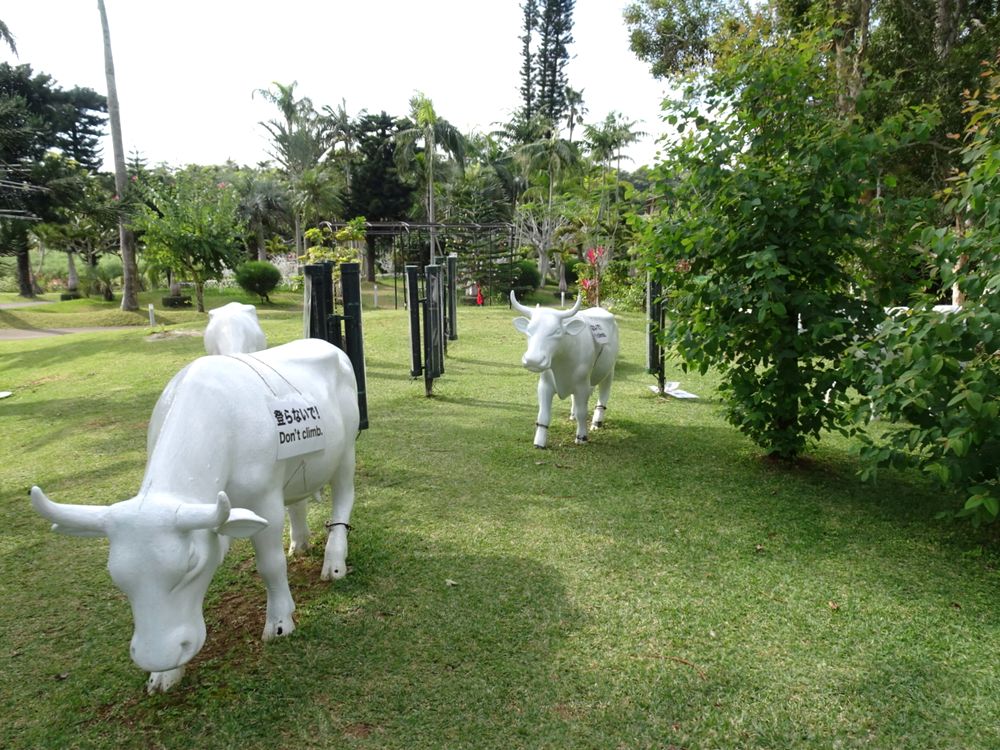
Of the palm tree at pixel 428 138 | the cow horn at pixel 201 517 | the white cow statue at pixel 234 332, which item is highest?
the palm tree at pixel 428 138

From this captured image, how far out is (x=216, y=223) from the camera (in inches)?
805

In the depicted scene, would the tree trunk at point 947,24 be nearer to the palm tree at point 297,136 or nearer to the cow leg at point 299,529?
the cow leg at point 299,529

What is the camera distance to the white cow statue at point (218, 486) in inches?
86.3

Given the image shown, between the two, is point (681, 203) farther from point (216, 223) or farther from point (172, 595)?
point (216, 223)

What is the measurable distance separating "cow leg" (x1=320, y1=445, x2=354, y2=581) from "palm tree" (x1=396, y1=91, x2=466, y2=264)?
28.1m

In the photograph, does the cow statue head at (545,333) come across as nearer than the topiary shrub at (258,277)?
Yes

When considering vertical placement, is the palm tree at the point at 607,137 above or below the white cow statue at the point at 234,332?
above

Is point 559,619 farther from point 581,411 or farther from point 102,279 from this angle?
point 102,279

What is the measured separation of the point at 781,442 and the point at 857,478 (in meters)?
0.66

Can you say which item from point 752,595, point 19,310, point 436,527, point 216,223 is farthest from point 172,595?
point 19,310

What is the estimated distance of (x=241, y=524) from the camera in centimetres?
233

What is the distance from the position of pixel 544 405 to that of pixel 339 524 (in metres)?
2.98

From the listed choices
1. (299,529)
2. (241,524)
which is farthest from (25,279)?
(241,524)

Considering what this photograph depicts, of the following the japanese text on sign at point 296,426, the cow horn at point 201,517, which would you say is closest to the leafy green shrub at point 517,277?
the japanese text on sign at point 296,426
